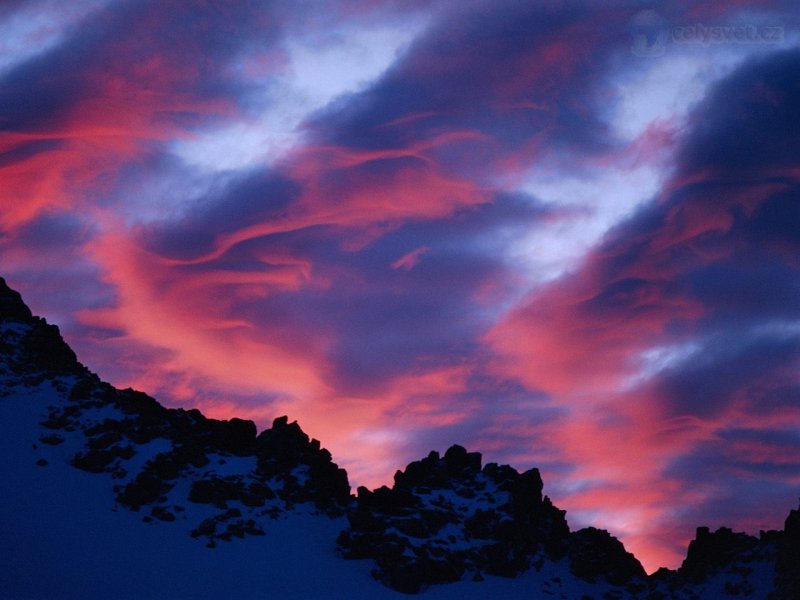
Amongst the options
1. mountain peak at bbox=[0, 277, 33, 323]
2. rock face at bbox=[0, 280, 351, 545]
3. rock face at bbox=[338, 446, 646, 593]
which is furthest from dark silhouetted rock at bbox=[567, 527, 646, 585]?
mountain peak at bbox=[0, 277, 33, 323]

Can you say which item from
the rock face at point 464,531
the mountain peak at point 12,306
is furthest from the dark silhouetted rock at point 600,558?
the mountain peak at point 12,306

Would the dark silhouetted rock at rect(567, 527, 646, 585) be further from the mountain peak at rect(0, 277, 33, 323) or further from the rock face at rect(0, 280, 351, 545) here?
the mountain peak at rect(0, 277, 33, 323)

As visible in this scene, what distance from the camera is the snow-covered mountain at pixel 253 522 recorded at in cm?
7925

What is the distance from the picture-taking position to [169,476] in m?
94.8

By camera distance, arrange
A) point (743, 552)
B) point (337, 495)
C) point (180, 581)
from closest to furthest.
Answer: point (180, 581)
point (743, 552)
point (337, 495)

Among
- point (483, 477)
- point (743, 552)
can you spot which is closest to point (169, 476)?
point (483, 477)

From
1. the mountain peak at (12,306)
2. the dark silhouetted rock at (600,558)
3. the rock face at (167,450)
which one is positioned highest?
the mountain peak at (12,306)

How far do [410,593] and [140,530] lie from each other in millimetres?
29084

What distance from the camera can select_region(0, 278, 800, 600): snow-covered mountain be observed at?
79.2 metres

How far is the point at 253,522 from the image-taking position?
9075 centimetres

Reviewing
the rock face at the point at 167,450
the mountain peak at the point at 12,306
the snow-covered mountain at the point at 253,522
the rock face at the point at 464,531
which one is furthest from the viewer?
the mountain peak at the point at 12,306

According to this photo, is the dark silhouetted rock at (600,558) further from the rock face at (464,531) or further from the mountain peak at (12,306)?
the mountain peak at (12,306)

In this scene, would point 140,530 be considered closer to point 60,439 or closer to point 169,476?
point 169,476

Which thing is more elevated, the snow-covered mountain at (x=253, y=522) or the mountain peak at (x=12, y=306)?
the mountain peak at (x=12, y=306)
